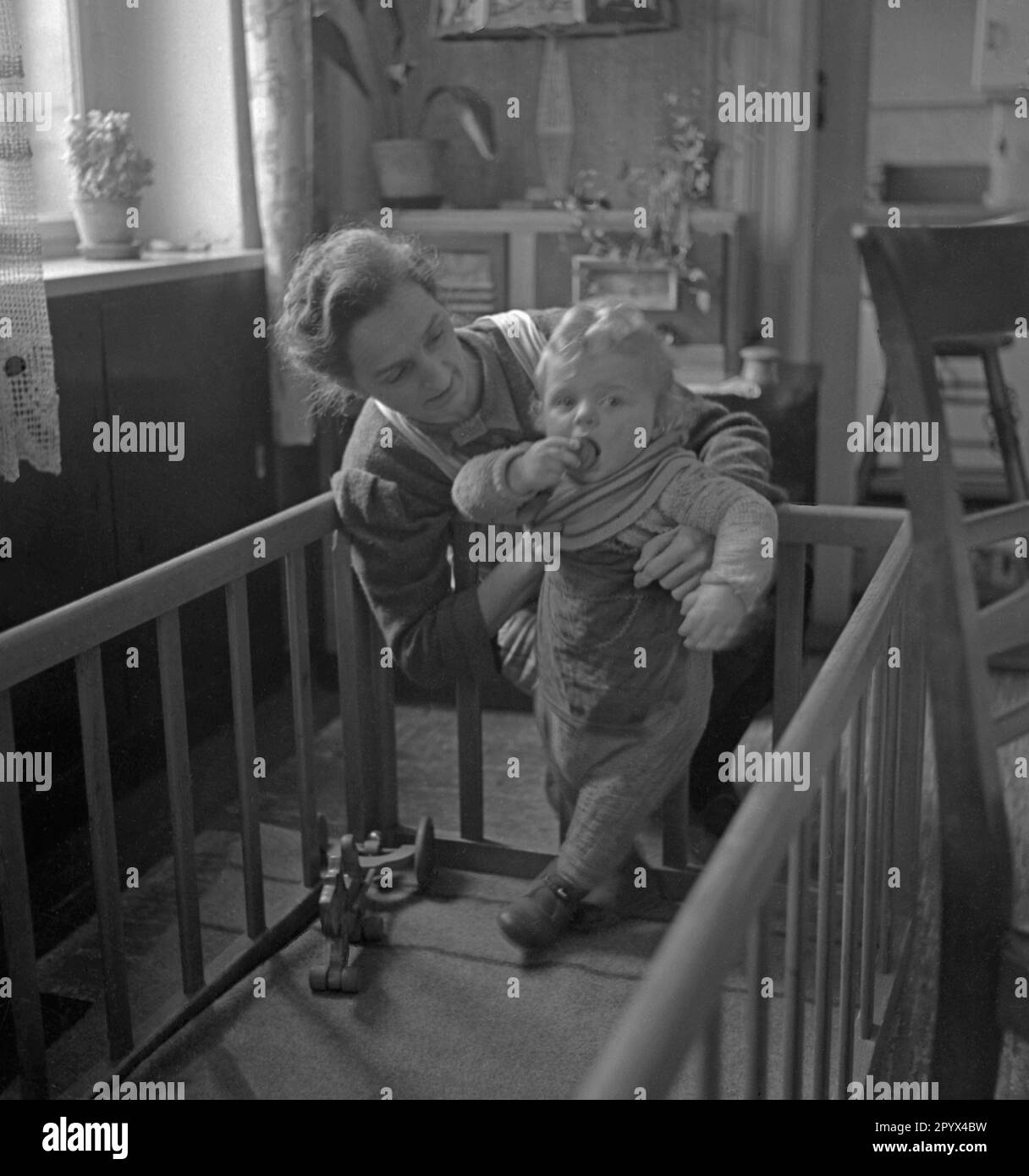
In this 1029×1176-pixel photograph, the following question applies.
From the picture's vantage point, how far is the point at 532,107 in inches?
120

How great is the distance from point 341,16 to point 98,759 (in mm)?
1948

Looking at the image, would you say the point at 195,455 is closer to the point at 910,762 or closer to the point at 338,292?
the point at 338,292

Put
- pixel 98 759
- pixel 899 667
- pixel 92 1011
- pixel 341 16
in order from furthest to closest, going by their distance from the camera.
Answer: pixel 341 16 → pixel 92 1011 → pixel 899 667 → pixel 98 759

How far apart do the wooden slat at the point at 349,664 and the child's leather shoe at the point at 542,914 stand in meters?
0.32

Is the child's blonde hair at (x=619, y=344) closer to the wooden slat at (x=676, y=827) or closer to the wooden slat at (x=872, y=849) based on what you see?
the wooden slat at (x=872, y=849)

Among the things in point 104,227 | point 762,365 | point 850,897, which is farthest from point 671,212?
point 850,897

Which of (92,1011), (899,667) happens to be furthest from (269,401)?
(899,667)

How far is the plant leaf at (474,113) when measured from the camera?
2990mm

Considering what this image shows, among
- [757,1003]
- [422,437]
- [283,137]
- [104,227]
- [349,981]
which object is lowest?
[349,981]

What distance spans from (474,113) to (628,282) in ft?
1.73

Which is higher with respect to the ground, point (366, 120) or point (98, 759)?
point (366, 120)

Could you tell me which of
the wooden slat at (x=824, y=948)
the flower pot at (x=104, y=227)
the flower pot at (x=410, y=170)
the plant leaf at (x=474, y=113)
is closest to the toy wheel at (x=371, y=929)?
the wooden slat at (x=824, y=948)

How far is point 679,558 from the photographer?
1628 mm
